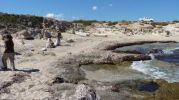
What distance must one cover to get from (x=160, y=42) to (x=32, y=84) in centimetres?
5627

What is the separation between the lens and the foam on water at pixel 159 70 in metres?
29.2

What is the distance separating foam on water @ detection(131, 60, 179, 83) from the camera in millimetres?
29178

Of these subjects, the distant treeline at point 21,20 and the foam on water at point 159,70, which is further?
the distant treeline at point 21,20

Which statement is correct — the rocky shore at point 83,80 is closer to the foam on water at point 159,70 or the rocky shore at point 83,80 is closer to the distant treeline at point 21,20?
the foam on water at point 159,70

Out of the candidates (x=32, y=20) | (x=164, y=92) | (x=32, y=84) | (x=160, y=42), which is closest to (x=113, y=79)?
(x=164, y=92)

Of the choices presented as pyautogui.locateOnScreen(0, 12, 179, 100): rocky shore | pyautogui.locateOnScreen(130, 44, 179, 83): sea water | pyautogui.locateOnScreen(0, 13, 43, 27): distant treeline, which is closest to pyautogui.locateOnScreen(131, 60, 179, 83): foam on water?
pyautogui.locateOnScreen(130, 44, 179, 83): sea water

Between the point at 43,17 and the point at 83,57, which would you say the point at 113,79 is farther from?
the point at 43,17

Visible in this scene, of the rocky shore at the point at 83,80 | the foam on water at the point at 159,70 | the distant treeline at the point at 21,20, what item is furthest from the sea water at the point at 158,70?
the distant treeline at the point at 21,20

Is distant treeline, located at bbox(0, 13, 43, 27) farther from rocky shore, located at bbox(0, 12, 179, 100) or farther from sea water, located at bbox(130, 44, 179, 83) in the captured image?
sea water, located at bbox(130, 44, 179, 83)

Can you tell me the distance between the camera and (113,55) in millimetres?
38375

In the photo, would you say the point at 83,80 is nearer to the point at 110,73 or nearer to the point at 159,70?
the point at 110,73

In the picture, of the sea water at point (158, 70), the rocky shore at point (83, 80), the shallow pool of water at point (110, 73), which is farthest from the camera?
the sea water at point (158, 70)

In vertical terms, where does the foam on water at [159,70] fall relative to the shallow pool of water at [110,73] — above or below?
below

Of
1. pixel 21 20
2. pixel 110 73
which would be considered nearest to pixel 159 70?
pixel 110 73
